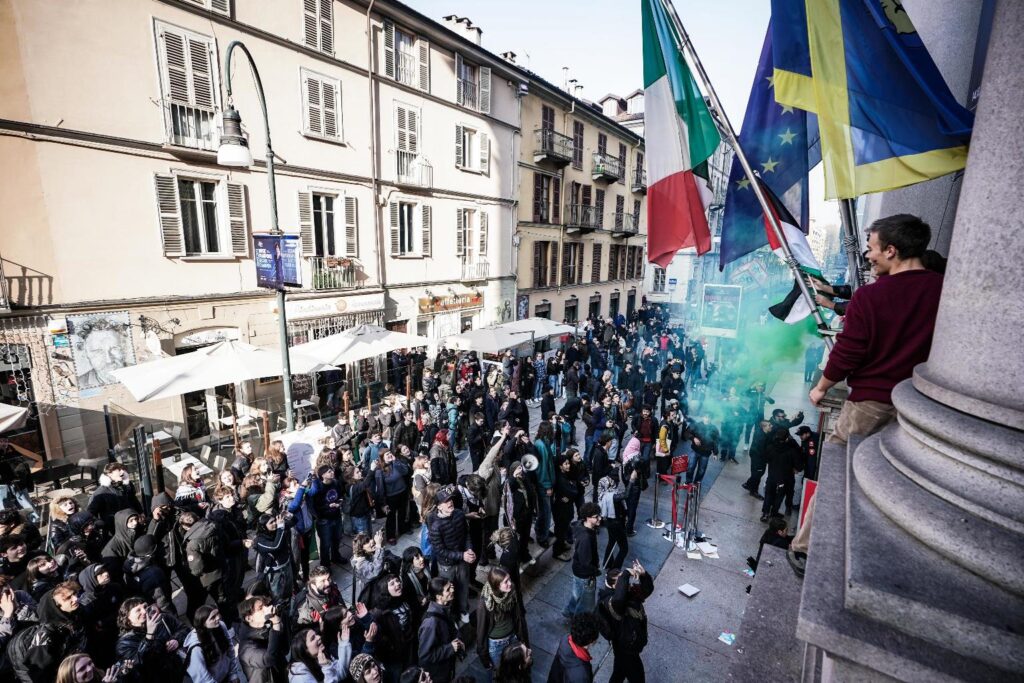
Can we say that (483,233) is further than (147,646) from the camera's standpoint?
Yes

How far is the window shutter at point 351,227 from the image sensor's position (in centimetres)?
1606

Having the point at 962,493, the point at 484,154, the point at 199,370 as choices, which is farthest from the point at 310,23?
the point at 962,493

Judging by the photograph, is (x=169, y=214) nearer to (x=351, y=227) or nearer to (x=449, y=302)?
(x=351, y=227)

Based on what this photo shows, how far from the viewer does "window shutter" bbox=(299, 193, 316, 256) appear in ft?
48.7

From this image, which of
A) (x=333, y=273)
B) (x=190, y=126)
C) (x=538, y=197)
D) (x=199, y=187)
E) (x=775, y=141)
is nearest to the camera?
(x=775, y=141)

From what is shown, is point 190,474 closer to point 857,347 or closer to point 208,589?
point 208,589

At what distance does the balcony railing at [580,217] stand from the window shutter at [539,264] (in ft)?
8.70

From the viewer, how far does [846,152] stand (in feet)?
12.6

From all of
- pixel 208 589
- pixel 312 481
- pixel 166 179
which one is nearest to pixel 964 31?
pixel 312 481

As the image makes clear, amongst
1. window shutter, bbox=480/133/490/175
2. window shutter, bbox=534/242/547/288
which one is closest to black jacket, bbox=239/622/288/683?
window shutter, bbox=480/133/490/175

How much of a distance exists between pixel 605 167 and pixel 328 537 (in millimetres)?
26821

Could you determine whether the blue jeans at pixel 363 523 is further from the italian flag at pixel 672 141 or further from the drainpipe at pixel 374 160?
the drainpipe at pixel 374 160

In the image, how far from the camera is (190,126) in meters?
12.1

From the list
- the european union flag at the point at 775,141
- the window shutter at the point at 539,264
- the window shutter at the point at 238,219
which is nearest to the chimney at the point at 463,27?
the window shutter at the point at 539,264
